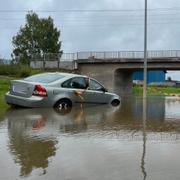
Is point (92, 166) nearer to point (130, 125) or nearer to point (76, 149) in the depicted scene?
point (76, 149)

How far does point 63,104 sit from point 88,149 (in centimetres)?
801

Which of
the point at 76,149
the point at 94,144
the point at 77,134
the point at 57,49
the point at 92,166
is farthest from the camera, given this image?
the point at 57,49

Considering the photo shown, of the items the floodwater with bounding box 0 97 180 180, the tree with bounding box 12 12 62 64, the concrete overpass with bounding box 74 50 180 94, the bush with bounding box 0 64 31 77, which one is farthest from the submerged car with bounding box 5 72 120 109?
the tree with bounding box 12 12 62 64

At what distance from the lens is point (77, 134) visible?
8781mm

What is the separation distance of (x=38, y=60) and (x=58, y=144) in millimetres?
54008

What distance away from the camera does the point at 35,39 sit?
76500mm

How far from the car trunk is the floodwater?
3.14 m

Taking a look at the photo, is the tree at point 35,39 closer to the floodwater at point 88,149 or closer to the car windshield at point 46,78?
the car windshield at point 46,78

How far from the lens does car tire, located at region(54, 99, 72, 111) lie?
48.8 feet

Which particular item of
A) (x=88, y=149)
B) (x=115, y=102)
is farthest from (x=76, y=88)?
(x=88, y=149)

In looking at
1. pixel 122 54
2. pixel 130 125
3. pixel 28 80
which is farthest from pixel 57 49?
pixel 130 125

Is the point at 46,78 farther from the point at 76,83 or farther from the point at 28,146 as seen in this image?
the point at 28,146

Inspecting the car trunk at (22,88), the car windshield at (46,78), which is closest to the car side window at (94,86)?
the car windshield at (46,78)

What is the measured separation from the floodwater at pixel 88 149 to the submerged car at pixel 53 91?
3.17 meters
